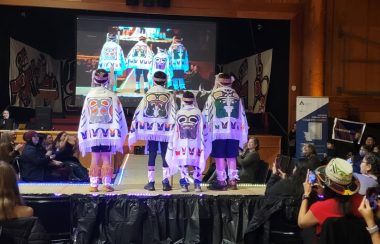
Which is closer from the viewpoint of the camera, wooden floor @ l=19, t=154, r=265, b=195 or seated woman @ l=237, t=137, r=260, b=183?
wooden floor @ l=19, t=154, r=265, b=195

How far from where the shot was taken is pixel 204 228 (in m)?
5.92

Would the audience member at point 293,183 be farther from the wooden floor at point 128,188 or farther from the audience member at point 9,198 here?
the audience member at point 9,198

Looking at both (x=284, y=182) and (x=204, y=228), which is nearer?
(x=284, y=182)

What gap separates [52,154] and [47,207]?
2511 mm

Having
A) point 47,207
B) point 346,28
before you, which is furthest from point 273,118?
point 47,207

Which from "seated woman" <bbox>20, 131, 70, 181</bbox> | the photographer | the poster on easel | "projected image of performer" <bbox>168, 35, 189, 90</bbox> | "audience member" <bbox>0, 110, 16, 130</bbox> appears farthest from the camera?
"projected image of performer" <bbox>168, 35, 189, 90</bbox>

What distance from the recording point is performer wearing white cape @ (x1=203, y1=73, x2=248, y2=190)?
629cm

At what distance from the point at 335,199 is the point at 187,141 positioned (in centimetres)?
293

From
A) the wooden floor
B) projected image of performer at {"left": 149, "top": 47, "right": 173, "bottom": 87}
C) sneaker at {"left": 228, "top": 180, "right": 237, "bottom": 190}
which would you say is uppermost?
projected image of performer at {"left": 149, "top": 47, "right": 173, "bottom": 87}

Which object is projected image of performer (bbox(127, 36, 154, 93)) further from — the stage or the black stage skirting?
the black stage skirting

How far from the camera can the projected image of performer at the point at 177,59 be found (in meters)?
12.3

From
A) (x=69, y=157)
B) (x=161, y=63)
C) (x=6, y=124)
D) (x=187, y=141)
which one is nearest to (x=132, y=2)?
(x=161, y=63)

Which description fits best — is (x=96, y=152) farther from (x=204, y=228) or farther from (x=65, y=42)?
(x=65, y=42)

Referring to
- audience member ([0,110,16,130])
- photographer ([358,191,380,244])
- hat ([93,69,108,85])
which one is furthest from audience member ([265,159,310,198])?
audience member ([0,110,16,130])
